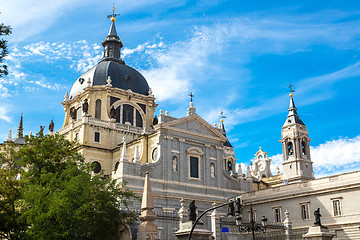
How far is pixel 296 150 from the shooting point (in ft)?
236

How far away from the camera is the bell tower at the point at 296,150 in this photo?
70.8 m

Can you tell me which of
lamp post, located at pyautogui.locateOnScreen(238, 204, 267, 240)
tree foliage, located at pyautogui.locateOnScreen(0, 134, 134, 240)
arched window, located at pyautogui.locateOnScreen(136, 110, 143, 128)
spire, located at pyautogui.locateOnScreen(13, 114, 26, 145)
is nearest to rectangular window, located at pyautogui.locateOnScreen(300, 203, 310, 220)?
lamp post, located at pyautogui.locateOnScreen(238, 204, 267, 240)

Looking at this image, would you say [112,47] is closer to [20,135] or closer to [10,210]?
[20,135]

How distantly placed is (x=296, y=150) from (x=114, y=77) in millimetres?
31795

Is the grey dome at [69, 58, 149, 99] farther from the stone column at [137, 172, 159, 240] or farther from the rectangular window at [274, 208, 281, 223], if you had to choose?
the stone column at [137, 172, 159, 240]

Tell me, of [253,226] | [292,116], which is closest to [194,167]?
[253,226]

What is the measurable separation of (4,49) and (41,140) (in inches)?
674

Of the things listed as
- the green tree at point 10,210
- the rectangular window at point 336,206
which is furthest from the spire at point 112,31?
the rectangular window at point 336,206

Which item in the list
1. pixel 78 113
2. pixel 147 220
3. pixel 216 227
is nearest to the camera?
pixel 147 220

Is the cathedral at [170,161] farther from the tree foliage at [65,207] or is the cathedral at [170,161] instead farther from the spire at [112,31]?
the tree foliage at [65,207]

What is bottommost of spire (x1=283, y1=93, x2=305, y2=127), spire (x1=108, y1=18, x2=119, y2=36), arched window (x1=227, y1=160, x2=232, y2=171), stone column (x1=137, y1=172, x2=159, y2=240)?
stone column (x1=137, y1=172, x2=159, y2=240)

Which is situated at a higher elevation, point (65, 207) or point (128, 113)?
point (128, 113)

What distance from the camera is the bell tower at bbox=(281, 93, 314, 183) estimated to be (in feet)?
232

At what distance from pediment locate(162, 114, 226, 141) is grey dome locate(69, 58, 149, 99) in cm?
1538
